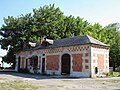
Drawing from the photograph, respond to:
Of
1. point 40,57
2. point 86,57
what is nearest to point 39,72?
point 40,57

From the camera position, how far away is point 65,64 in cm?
2656

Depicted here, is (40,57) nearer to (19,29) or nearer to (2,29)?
(19,29)

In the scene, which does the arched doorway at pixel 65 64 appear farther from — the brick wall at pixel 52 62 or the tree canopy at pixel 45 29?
the tree canopy at pixel 45 29

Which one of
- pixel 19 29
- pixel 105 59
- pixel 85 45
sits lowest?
pixel 105 59

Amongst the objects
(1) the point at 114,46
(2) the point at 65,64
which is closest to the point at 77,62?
(2) the point at 65,64

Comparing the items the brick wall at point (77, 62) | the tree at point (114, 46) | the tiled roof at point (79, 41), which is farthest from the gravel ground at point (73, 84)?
the tree at point (114, 46)

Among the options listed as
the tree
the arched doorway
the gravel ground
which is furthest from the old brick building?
the tree

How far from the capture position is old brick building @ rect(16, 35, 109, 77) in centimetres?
2370

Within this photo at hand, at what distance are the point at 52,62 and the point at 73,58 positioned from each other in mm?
4088

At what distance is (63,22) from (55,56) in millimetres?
16912

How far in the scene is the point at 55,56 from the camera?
27.8 meters

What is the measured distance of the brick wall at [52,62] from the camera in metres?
27.4

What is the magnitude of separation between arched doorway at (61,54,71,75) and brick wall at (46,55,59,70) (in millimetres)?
944

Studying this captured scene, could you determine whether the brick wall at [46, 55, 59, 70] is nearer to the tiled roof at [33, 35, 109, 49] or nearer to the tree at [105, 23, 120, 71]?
the tiled roof at [33, 35, 109, 49]
